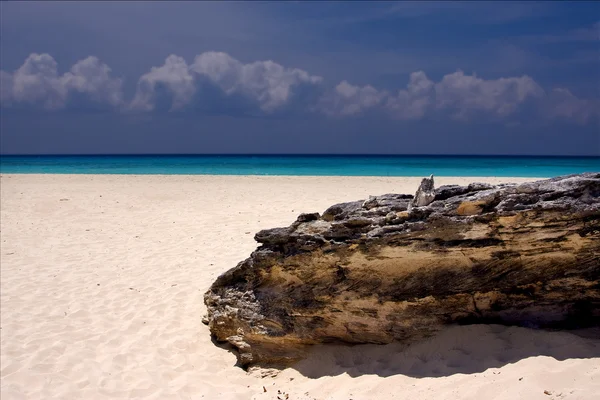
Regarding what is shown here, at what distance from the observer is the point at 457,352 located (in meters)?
4.84

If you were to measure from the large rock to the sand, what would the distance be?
0.29m

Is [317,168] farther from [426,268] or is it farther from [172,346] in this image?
[426,268]

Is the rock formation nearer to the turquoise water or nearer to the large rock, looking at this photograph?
the large rock

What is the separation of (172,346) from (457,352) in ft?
12.8

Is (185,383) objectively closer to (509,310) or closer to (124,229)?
(509,310)

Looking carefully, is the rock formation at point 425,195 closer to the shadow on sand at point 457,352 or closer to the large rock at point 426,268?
the large rock at point 426,268

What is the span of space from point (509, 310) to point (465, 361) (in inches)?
33.8

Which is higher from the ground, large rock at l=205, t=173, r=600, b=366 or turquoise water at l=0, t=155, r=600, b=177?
turquoise water at l=0, t=155, r=600, b=177

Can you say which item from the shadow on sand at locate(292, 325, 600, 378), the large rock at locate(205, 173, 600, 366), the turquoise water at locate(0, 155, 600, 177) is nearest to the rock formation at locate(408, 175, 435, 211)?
the large rock at locate(205, 173, 600, 366)

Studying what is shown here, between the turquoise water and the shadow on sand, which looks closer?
the shadow on sand

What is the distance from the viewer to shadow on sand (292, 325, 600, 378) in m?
4.49

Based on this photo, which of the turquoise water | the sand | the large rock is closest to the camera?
the sand

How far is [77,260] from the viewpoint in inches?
418

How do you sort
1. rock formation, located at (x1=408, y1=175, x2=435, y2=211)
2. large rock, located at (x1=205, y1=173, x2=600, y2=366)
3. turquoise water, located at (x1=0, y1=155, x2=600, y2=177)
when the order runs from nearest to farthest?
large rock, located at (x1=205, y1=173, x2=600, y2=366) < rock formation, located at (x1=408, y1=175, x2=435, y2=211) < turquoise water, located at (x1=0, y1=155, x2=600, y2=177)
